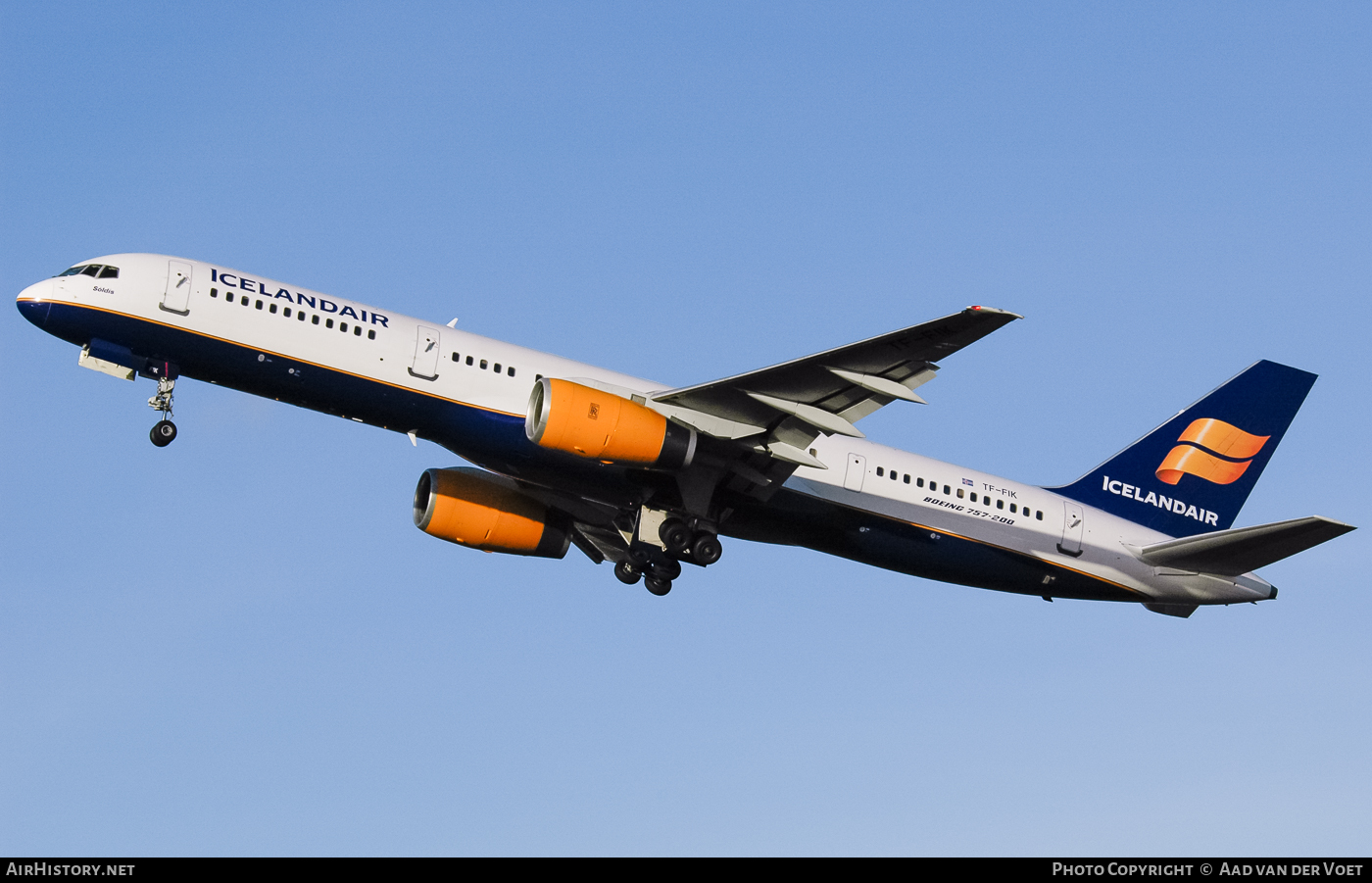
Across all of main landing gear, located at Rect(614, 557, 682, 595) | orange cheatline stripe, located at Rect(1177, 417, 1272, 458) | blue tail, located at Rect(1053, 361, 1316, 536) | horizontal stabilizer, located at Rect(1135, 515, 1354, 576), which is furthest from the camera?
orange cheatline stripe, located at Rect(1177, 417, 1272, 458)

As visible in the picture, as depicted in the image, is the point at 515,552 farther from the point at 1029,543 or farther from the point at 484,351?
the point at 1029,543

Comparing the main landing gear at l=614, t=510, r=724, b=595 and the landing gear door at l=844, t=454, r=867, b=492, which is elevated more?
the landing gear door at l=844, t=454, r=867, b=492

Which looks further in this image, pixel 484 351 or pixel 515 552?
pixel 515 552

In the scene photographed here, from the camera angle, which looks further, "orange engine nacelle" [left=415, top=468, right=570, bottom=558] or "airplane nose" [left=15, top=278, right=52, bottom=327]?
"orange engine nacelle" [left=415, top=468, right=570, bottom=558]

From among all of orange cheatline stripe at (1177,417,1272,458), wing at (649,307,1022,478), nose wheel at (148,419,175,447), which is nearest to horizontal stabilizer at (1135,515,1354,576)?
orange cheatline stripe at (1177,417,1272,458)

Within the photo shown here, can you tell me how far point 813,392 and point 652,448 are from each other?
3543mm

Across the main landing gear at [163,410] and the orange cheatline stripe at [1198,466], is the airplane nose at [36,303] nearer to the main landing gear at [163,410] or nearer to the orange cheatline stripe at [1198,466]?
the main landing gear at [163,410]

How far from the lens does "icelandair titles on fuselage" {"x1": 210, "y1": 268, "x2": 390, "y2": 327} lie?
3064cm

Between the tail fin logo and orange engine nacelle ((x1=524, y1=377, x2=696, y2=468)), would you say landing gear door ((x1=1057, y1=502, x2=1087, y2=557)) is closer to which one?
the tail fin logo

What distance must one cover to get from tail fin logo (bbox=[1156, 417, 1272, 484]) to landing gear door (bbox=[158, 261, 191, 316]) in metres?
24.1
